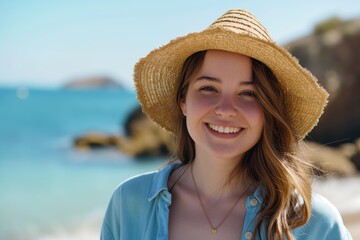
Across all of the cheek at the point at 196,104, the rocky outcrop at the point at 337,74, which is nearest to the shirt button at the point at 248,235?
the cheek at the point at 196,104

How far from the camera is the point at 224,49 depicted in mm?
2617

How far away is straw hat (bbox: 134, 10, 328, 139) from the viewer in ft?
8.38

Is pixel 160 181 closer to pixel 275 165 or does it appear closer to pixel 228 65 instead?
pixel 275 165

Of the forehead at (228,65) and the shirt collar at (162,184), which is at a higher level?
the forehead at (228,65)

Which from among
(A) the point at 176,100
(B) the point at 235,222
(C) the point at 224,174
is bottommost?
(B) the point at 235,222

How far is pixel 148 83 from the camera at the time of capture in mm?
3066

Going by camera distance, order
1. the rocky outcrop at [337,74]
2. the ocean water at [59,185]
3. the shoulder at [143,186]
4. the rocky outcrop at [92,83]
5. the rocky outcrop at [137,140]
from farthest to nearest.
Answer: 1. the rocky outcrop at [92,83]
2. the rocky outcrop at [137,140]
3. the rocky outcrop at [337,74]
4. the ocean water at [59,185]
5. the shoulder at [143,186]

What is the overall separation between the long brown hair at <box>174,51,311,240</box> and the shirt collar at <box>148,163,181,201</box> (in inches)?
12.3

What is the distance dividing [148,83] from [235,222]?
Result: 826 millimetres

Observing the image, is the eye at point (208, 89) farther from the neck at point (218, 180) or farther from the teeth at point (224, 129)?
the neck at point (218, 180)

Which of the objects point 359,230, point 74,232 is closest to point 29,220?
point 74,232

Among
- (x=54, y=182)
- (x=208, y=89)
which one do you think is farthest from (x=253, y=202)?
(x=54, y=182)

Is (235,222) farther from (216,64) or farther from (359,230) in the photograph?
(359,230)

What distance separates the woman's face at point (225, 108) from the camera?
2568 millimetres
